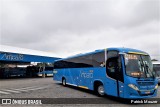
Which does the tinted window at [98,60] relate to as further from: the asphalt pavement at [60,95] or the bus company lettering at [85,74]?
the asphalt pavement at [60,95]

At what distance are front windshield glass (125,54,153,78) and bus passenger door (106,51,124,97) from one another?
0.42 metres

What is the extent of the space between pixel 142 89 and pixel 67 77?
9453 millimetres

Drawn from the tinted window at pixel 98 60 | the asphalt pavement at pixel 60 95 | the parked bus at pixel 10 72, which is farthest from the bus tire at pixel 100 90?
the parked bus at pixel 10 72

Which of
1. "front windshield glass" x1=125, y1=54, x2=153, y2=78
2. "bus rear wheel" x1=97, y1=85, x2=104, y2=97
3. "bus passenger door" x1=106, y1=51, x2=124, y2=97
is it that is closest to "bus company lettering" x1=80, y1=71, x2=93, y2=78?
"bus rear wheel" x1=97, y1=85, x2=104, y2=97

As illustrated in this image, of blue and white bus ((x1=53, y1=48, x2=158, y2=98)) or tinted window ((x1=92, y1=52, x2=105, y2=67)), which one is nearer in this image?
blue and white bus ((x1=53, y1=48, x2=158, y2=98))

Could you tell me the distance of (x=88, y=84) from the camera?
12.5 metres

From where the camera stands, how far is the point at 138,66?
29.4 ft

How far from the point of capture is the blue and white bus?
856 centimetres

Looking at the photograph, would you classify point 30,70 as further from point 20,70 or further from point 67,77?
point 67,77

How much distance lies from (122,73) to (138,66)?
943 mm

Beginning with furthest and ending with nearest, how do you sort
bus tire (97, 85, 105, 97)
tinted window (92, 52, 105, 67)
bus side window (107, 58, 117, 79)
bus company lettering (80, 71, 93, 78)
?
bus company lettering (80, 71, 93, 78) < bus tire (97, 85, 105, 97) < tinted window (92, 52, 105, 67) < bus side window (107, 58, 117, 79)

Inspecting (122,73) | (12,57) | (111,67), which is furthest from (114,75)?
(12,57)

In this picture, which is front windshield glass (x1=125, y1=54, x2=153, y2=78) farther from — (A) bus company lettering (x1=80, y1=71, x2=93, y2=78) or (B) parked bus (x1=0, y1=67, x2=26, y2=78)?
(B) parked bus (x1=0, y1=67, x2=26, y2=78)

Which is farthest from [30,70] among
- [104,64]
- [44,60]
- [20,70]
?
[104,64]
